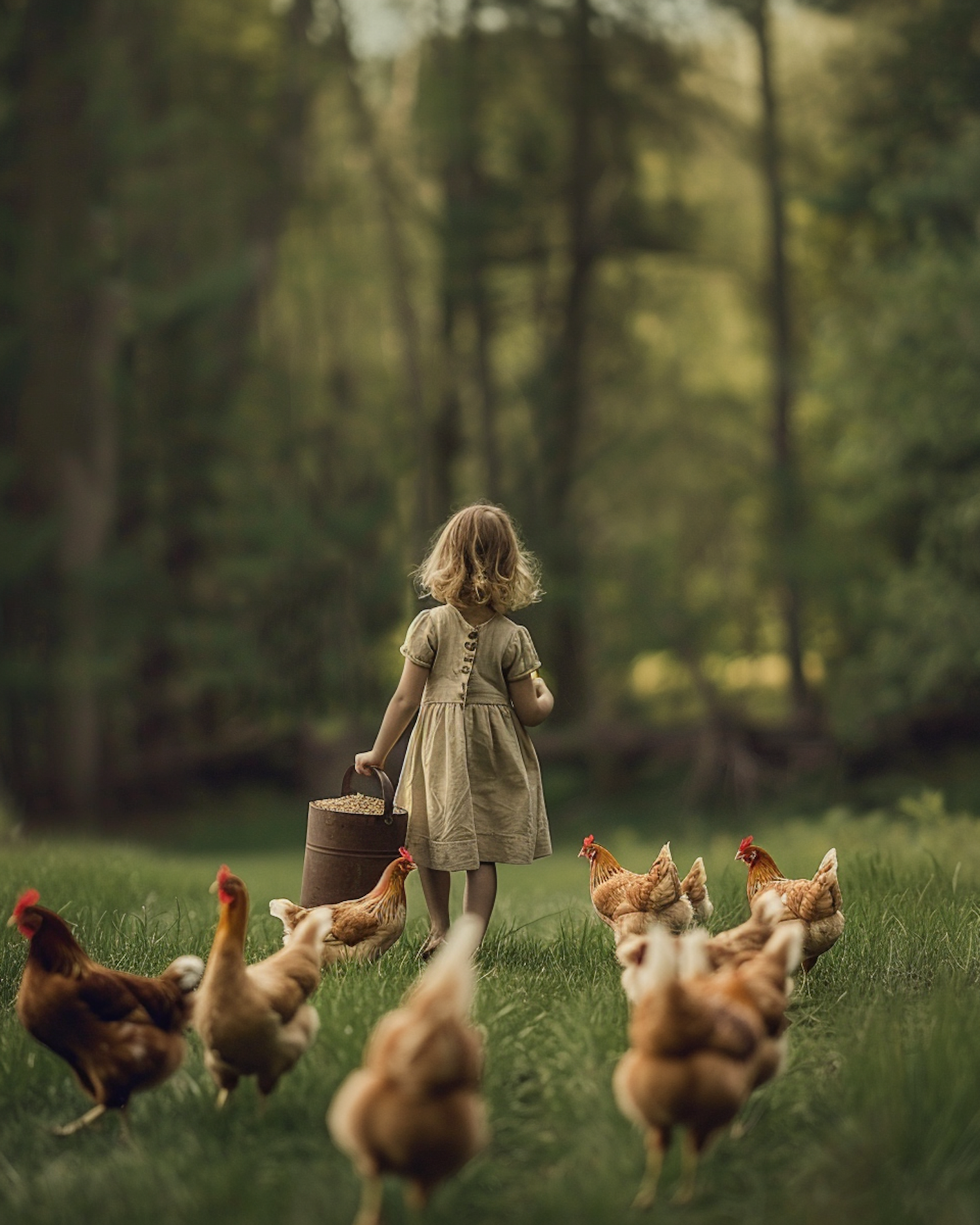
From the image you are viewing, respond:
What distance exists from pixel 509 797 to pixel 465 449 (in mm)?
16835

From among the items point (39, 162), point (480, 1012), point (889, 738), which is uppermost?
point (39, 162)

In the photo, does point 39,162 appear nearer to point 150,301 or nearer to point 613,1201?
point 150,301

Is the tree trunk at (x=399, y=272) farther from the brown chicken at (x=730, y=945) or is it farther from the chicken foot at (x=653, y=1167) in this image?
the chicken foot at (x=653, y=1167)

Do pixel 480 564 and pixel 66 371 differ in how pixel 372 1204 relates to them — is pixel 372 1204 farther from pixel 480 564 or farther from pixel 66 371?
→ pixel 66 371

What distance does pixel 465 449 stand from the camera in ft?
70.8

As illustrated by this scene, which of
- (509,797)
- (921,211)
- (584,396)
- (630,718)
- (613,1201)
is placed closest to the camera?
(613,1201)

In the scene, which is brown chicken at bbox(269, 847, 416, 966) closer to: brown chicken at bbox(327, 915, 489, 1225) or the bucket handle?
the bucket handle

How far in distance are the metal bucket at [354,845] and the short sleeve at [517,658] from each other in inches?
27.1

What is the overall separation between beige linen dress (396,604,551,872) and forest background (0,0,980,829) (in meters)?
9.25

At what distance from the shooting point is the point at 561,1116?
3332mm

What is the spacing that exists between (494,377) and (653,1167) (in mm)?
19525

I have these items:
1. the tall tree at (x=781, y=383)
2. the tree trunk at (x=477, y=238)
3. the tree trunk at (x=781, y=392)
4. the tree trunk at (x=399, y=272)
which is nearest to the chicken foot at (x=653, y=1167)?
the tall tree at (x=781, y=383)

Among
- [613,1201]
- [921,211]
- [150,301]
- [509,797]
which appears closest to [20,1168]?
[613,1201]

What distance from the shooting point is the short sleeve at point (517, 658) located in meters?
5.21
